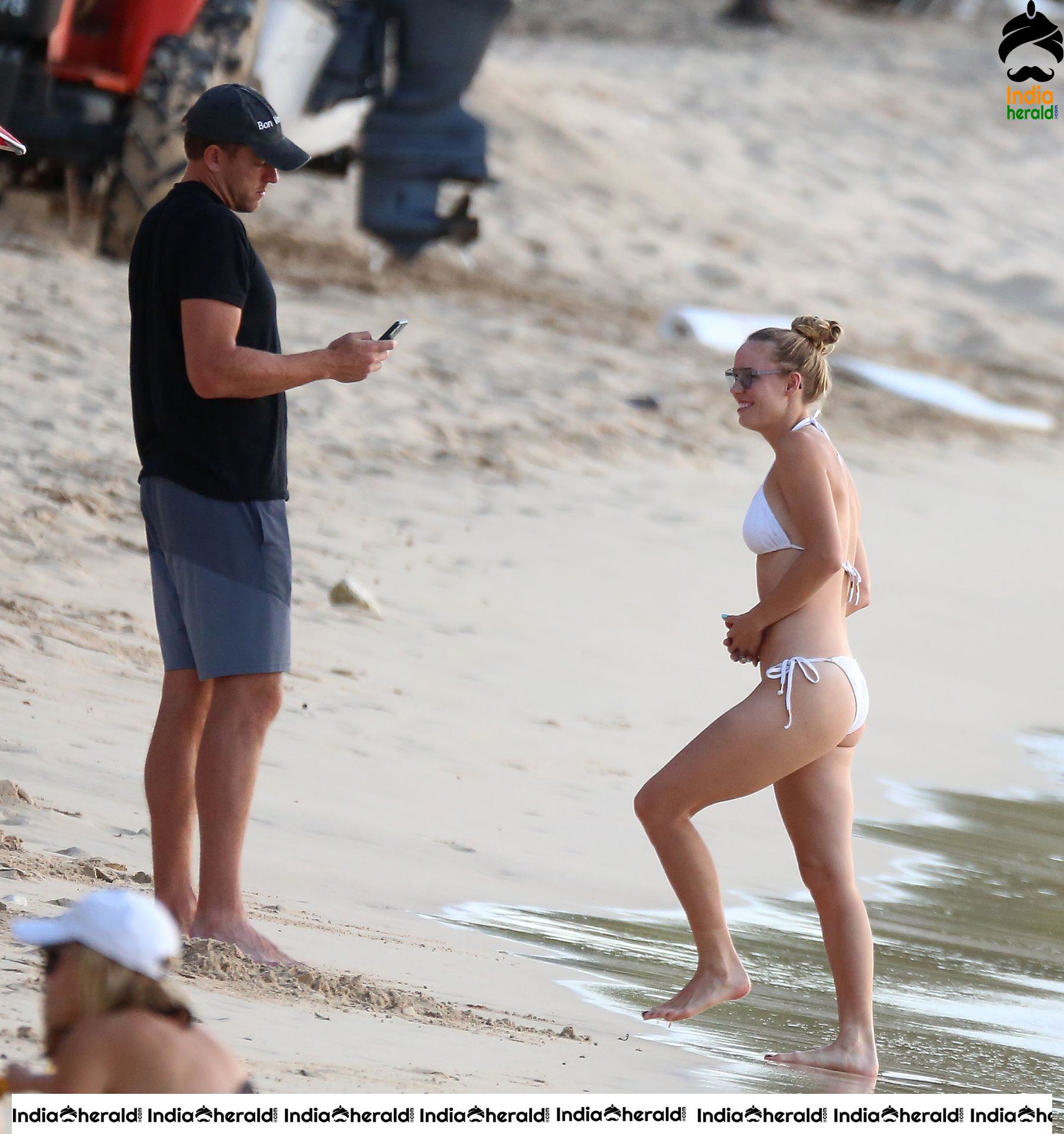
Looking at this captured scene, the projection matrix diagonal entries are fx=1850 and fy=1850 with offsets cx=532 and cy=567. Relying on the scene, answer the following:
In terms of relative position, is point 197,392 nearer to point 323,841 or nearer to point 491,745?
point 323,841

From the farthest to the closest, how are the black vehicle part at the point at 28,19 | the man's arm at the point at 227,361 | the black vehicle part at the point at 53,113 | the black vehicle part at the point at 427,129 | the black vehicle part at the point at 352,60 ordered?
the black vehicle part at the point at 427,129 → the black vehicle part at the point at 352,60 → the black vehicle part at the point at 53,113 → the black vehicle part at the point at 28,19 → the man's arm at the point at 227,361

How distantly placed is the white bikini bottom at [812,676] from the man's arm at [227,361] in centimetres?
104

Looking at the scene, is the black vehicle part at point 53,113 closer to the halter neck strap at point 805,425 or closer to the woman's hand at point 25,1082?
the halter neck strap at point 805,425

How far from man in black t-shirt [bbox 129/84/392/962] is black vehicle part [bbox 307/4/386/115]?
27.6 ft

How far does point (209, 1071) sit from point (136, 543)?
5.51 meters

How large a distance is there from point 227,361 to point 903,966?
229 cm

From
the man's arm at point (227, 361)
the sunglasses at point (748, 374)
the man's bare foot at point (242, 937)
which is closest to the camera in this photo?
the man's arm at point (227, 361)

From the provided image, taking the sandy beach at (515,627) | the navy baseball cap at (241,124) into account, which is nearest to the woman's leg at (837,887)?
the sandy beach at (515,627)

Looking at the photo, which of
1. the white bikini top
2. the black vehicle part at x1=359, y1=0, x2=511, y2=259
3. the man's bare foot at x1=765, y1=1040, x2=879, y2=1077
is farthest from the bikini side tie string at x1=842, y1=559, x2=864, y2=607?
the black vehicle part at x1=359, y1=0, x2=511, y2=259

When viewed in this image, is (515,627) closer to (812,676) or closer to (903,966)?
(903,966)

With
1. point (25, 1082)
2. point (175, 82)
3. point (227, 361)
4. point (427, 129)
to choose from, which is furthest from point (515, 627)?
point (427, 129)

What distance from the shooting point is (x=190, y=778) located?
373cm

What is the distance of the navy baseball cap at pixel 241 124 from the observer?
3.57 metres
